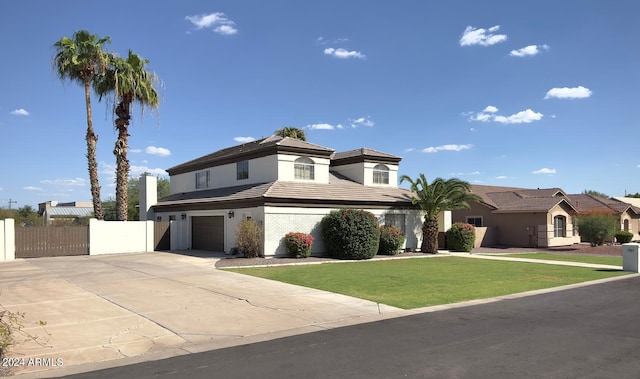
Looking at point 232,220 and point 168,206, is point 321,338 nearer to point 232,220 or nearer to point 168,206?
point 232,220

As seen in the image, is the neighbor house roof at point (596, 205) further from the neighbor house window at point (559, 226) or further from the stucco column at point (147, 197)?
the stucco column at point (147, 197)

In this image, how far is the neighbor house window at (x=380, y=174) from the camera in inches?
1270

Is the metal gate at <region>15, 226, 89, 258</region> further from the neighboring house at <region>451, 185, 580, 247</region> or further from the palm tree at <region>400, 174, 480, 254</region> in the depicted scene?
the neighboring house at <region>451, 185, 580, 247</region>

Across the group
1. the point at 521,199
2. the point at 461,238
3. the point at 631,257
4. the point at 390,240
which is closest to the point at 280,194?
the point at 390,240

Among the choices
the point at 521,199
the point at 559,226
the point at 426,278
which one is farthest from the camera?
the point at 521,199

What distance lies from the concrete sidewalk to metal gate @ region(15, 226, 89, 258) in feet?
27.1

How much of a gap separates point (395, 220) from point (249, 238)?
33.6 ft

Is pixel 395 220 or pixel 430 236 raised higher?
pixel 395 220

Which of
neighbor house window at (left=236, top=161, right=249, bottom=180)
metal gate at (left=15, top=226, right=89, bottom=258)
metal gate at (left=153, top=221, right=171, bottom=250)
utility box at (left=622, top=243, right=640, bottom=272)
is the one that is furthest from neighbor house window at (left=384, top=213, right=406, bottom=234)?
metal gate at (left=15, top=226, right=89, bottom=258)

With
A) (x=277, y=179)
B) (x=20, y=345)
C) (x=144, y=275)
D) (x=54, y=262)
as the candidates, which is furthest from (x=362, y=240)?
(x=20, y=345)

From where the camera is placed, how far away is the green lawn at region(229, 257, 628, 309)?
13.4 m

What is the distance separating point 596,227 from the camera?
116 ft

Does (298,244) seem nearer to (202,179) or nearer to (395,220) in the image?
(395,220)

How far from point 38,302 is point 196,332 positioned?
5612 mm
